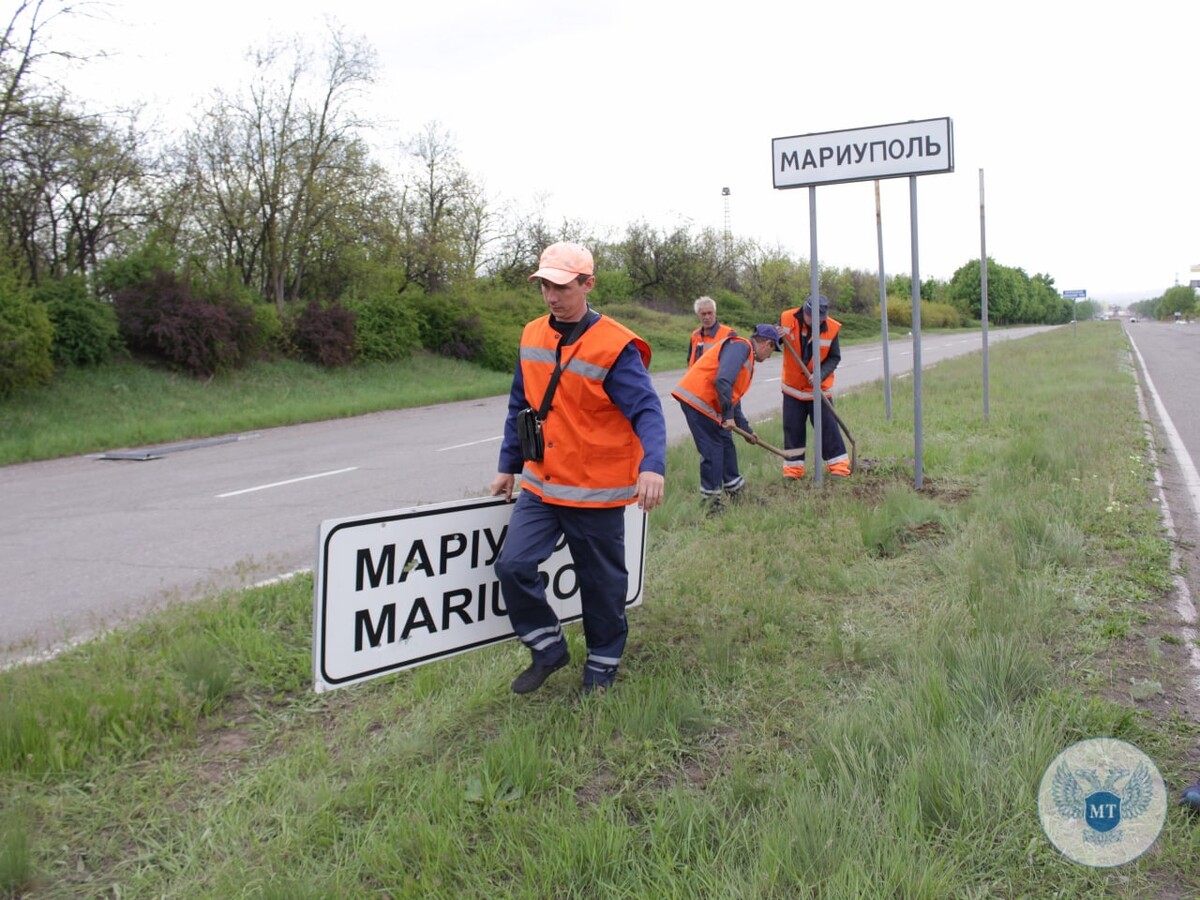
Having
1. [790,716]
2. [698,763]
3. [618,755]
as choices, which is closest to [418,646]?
[618,755]

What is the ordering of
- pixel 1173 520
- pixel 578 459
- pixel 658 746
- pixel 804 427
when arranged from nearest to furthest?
pixel 658 746, pixel 578 459, pixel 1173 520, pixel 804 427

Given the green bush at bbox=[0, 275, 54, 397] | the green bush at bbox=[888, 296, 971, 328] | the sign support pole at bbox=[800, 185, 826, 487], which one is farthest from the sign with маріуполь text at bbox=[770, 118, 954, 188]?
the green bush at bbox=[888, 296, 971, 328]

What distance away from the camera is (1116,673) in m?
3.84

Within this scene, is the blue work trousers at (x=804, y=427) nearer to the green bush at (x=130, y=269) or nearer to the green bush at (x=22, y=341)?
the green bush at (x=22, y=341)

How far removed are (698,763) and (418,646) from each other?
1160 millimetres

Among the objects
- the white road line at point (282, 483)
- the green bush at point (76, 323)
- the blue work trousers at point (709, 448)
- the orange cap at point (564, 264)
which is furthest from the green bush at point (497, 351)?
the orange cap at point (564, 264)

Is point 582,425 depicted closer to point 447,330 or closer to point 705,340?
point 705,340

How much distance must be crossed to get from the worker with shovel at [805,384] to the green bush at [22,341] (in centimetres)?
1310

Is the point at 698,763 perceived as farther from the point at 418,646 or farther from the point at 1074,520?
the point at 1074,520

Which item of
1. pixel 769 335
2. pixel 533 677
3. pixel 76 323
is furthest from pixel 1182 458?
pixel 76 323

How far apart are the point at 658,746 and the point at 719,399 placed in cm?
439

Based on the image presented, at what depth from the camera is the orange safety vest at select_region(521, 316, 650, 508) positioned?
3756mm

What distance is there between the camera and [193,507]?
9.02m

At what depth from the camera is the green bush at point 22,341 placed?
51.5ft
